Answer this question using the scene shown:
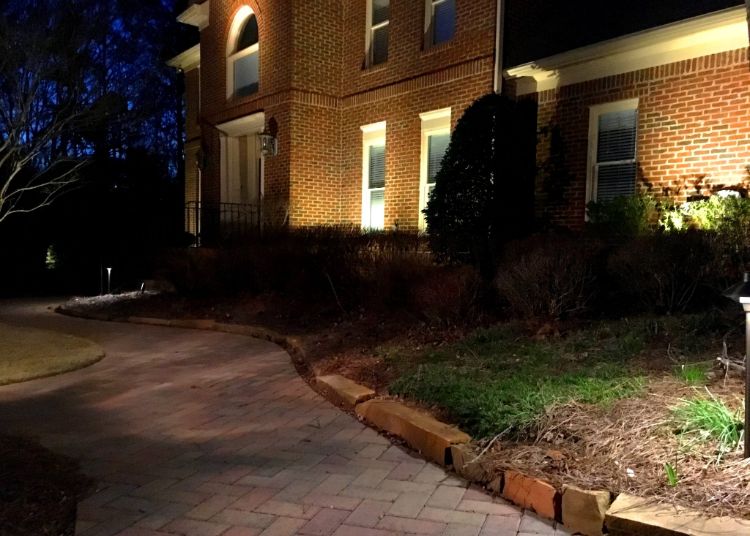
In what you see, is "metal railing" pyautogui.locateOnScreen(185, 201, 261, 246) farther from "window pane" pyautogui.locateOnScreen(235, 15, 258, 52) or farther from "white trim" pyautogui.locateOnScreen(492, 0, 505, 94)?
"white trim" pyautogui.locateOnScreen(492, 0, 505, 94)

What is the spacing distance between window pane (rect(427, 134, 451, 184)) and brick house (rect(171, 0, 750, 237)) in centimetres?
3

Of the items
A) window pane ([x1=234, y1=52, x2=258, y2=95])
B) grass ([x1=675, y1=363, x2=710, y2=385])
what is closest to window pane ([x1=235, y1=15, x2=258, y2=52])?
window pane ([x1=234, y1=52, x2=258, y2=95])

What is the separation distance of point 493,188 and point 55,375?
240 inches

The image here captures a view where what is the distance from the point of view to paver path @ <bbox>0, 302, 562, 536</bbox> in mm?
3244

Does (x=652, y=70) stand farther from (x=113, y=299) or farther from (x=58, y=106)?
(x=58, y=106)

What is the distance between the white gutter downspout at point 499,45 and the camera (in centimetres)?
1010

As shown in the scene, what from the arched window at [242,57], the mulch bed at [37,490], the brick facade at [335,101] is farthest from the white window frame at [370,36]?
the mulch bed at [37,490]

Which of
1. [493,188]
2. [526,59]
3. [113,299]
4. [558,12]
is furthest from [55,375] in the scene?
[558,12]

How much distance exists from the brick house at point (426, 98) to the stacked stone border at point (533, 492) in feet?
18.3

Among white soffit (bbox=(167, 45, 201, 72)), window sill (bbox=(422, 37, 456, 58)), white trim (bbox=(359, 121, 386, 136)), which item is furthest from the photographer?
white soffit (bbox=(167, 45, 201, 72))

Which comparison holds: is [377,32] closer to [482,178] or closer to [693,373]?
[482,178]

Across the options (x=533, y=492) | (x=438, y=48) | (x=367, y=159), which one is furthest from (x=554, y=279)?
(x=367, y=159)

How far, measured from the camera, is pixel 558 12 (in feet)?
33.3

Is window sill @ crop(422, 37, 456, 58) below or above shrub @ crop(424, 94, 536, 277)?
above
